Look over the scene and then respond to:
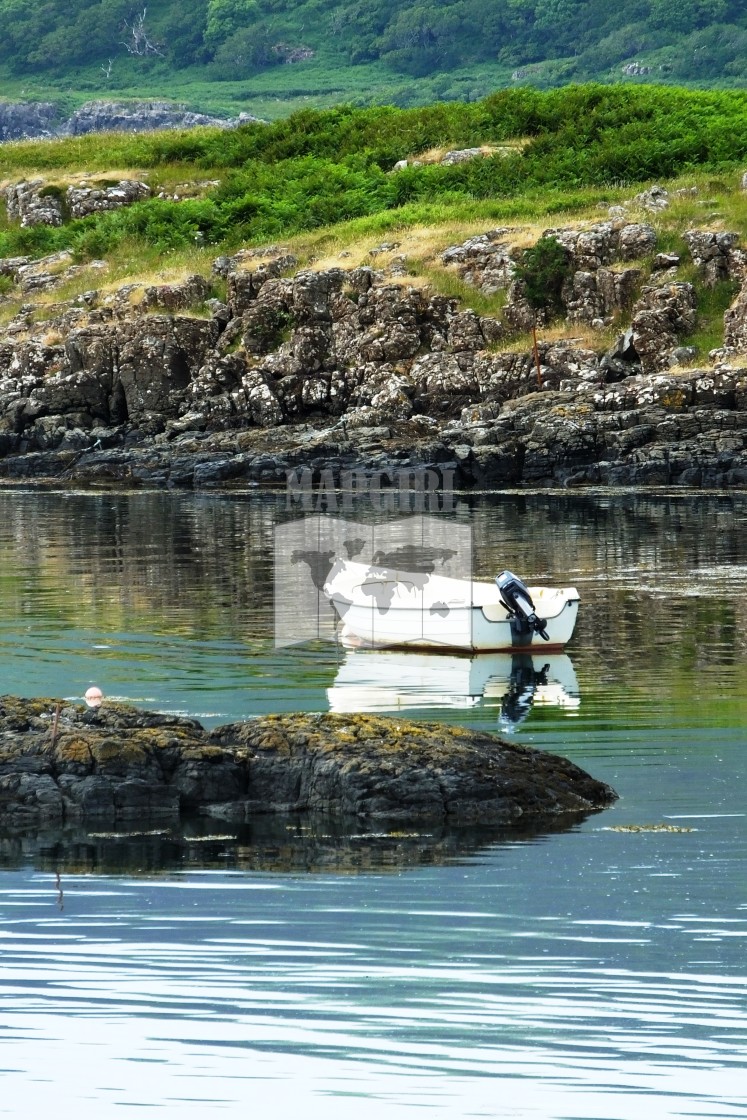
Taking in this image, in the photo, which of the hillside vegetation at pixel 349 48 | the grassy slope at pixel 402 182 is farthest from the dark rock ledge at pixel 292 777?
the hillside vegetation at pixel 349 48

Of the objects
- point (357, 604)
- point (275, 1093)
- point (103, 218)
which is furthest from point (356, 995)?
point (103, 218)

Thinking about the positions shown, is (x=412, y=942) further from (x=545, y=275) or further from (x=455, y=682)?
(x=545, y=275)

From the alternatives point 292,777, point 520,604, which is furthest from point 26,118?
point 292,777

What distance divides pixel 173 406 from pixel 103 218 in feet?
66.3

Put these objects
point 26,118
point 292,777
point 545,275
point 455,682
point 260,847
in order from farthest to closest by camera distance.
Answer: point 26,118 < point 545,275 < point 455,682 < point 292,777 < point 260,847

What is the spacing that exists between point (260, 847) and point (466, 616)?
40.1 ft

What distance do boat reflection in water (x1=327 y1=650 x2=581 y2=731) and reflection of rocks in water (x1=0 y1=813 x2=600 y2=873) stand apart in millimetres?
5781

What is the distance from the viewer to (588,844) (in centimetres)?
1565

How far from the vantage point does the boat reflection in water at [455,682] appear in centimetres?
2320

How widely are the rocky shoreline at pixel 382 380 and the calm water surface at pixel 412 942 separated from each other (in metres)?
35.3

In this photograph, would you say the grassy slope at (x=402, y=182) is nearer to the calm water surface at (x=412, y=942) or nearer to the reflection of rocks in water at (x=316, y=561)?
the reflection of rocks in water at (x=316, y=561)

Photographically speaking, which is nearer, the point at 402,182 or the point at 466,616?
the point at 466,616

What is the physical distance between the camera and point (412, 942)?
13180mm

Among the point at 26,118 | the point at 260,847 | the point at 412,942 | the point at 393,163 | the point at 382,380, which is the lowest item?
the point at 412,942
